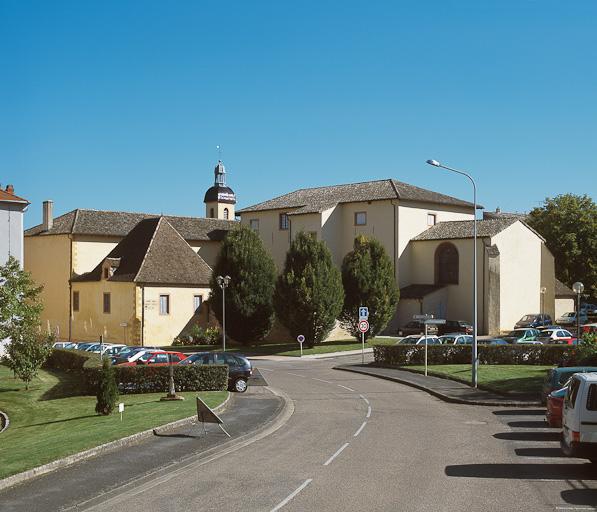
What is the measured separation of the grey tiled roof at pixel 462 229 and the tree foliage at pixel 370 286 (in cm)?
929

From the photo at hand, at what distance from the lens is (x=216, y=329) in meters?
62.9

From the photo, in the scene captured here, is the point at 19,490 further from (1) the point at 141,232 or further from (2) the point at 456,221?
(2) the point at 456,221

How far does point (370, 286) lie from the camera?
190 ft

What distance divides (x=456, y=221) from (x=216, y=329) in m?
23.4

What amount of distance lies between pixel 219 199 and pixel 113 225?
51.7 metres

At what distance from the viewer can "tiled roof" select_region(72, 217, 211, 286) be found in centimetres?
6139

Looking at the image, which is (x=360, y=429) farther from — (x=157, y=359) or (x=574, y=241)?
(x=574, y=241)

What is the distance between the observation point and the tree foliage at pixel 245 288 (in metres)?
58.9

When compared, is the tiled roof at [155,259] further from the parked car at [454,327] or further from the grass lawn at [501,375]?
the grass lawn at [501,375]

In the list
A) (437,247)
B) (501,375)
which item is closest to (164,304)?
(437,247)

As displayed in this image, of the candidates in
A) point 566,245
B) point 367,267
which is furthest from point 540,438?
point 566,245

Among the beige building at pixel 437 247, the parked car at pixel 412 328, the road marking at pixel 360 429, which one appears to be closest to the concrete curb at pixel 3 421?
the road marking at pixel 360 429

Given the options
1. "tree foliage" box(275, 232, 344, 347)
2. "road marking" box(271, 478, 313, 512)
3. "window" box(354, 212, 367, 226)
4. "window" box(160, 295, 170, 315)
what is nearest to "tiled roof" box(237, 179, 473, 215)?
"window" box(354, 212, 367, 226)

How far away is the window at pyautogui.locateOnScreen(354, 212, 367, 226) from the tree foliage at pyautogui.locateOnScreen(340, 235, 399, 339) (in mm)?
9871
